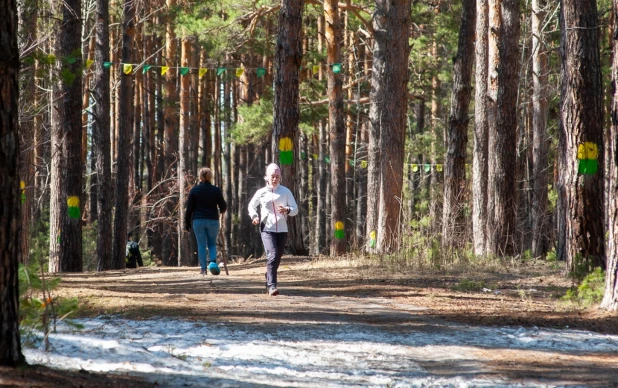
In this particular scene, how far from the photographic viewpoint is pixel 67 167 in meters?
18.7

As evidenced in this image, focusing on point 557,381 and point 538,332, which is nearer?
point 557,381

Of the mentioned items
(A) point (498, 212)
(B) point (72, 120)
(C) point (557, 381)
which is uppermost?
(B) point (72, 120)

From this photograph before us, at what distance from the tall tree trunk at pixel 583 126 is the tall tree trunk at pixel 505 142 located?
511 centimetres

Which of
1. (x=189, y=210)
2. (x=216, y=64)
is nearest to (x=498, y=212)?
(x=189, y=210)

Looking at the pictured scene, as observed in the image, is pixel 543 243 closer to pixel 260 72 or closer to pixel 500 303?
pixel 260 72

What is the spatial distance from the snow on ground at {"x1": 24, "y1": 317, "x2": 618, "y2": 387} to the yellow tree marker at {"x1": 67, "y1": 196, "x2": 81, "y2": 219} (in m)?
11.6

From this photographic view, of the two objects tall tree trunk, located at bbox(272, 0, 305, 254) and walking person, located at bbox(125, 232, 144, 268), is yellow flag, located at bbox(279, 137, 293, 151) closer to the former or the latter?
tall tree trunk, located at bbox(272, 0, 305, 254)

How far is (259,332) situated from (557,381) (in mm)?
2712

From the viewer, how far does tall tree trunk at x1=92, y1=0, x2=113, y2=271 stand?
20719mm

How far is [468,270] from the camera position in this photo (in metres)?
13.6

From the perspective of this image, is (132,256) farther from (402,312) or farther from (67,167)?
(402,312)

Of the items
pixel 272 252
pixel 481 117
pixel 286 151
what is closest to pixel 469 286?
pixel 272 252

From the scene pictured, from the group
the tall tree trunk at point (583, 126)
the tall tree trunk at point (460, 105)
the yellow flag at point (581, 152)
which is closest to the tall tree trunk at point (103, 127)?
the tall tree trunk at point (460, 105)

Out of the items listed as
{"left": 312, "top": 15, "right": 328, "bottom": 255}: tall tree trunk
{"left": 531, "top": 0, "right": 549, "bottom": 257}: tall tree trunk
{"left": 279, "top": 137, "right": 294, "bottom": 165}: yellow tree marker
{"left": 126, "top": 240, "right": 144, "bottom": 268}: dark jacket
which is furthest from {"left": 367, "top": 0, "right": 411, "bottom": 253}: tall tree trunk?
{"left": 312, "top": 15, "right": 328, "bottom": 255}: tall tree trunk
